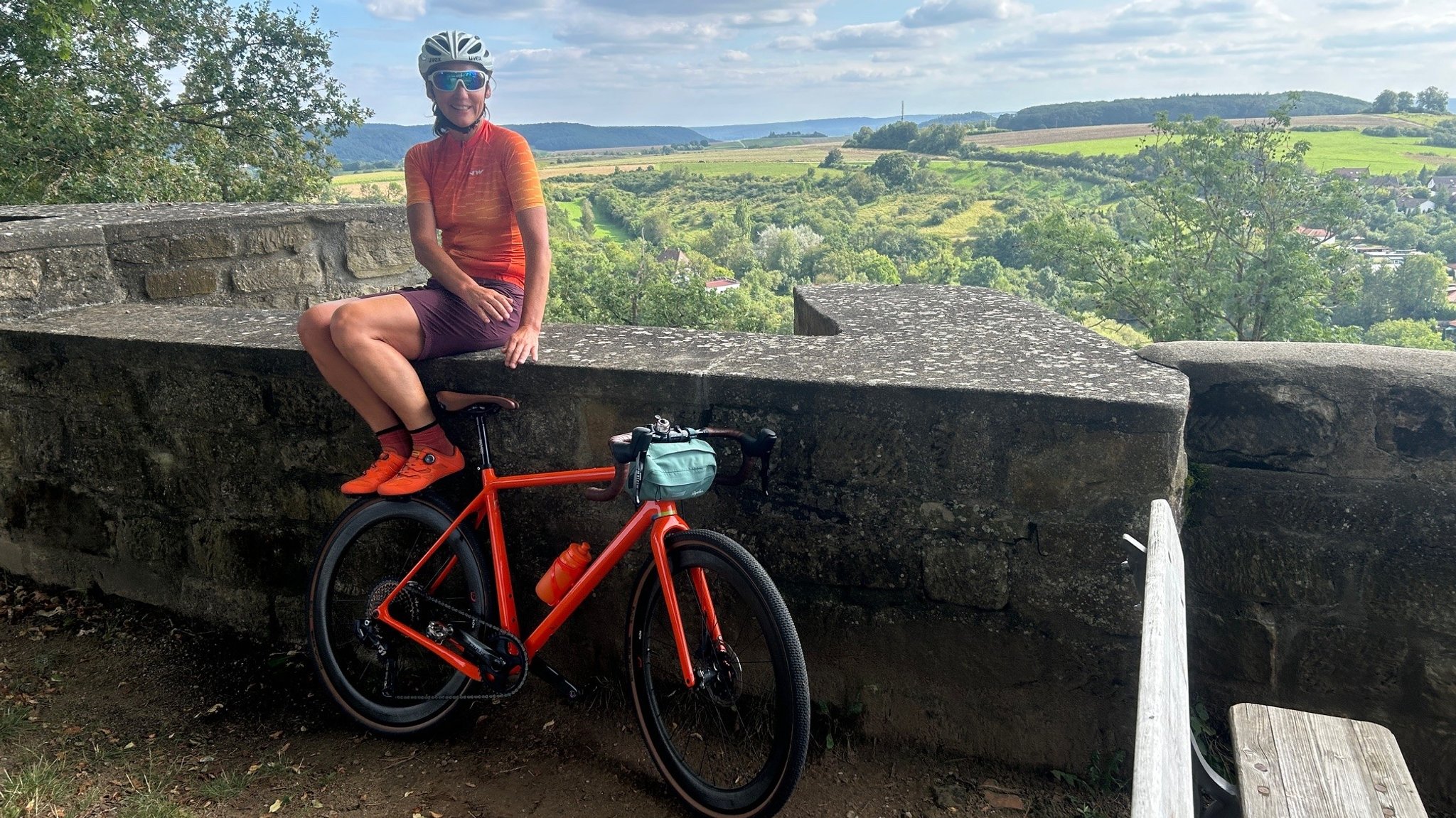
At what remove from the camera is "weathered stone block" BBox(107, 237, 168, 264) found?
12.5 feet

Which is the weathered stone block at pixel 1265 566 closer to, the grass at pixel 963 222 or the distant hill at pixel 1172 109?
the distant hill at pixel 1172 109

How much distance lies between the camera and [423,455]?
2.55 meters

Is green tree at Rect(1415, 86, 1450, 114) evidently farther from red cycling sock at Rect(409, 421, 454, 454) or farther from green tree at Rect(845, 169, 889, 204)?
red cycling sock at Rect(409, 421, 454, 454)

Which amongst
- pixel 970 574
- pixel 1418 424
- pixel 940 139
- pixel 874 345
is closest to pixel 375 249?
pixel 874 345

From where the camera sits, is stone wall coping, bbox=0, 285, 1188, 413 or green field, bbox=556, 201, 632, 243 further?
green field, bbox=556, 201, 632, 243

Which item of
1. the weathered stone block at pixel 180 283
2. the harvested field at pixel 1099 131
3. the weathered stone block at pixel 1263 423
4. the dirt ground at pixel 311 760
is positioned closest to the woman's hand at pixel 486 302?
the dirt ground at pixel 311 760

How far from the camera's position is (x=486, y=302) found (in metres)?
2.64

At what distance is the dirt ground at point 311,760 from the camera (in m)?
2.36

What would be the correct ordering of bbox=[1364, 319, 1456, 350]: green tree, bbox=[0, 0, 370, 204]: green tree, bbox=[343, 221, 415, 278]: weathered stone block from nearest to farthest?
bbox=[343, 221, 415, 278]: weathered stone block
bbox=[0, 0, 370, 204]: green tree
bbox=[1364, 319, 1456, 350]: green tree

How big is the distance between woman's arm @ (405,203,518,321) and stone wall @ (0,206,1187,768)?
0.16 m

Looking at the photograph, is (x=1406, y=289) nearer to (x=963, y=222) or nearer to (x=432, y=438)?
(x=432, y=438)

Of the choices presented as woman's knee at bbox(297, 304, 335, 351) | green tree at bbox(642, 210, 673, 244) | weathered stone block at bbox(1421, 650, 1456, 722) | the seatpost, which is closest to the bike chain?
the seatpost

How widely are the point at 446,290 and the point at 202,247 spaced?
2.05 m

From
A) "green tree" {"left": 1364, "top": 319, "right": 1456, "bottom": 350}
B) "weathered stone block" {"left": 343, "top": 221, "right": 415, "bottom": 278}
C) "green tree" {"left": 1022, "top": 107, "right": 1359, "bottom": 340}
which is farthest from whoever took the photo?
"green tree" {"left": 1022, "top": 107, "right": 1359, "bottom": 340}
